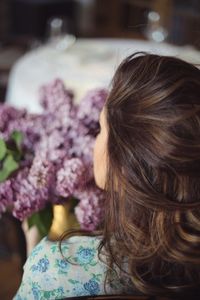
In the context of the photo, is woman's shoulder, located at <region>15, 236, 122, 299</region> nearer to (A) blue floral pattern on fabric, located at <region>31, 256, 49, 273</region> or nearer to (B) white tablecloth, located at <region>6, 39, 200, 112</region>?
(A) blue floral pattern on fabric, located at <region>31, 256, 49, 273</region>

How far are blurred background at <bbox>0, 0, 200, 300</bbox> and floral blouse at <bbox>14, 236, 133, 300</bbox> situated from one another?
0.20 meters

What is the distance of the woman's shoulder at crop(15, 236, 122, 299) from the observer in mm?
708

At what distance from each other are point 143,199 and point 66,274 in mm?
165

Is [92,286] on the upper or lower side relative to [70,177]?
lower

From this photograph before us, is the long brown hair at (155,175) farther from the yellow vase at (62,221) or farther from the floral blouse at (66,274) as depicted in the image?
the yellow vase at (62,221)

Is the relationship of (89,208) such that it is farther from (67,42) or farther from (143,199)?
(67,42)

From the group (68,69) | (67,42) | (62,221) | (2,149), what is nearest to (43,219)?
(62,221)

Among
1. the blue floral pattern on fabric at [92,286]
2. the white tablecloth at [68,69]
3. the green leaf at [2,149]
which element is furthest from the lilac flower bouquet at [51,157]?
the white tablecloth at [68,69]

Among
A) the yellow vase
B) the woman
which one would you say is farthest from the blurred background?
the woman

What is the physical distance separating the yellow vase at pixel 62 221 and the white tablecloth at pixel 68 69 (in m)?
0.78

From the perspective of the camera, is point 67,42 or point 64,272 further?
point 67,42

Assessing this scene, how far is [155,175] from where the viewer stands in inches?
24.9

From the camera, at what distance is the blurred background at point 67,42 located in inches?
60.7

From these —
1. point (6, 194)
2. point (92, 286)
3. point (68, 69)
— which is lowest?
point (92, 286)
